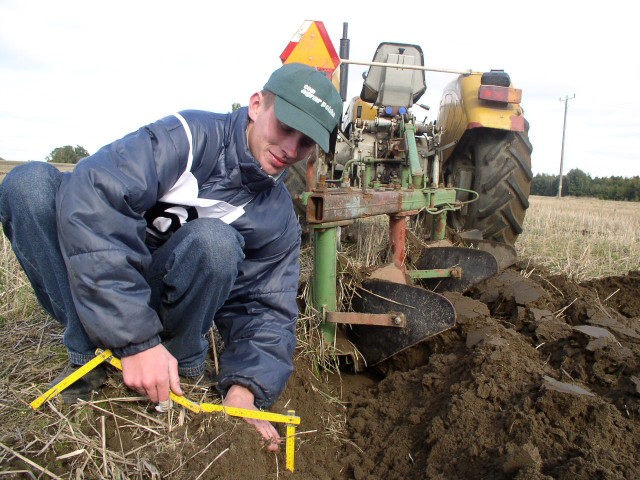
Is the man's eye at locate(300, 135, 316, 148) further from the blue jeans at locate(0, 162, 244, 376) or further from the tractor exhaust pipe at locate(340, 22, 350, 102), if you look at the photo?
the tractor exhaust pipe at locate(340, 22, 350, 102)

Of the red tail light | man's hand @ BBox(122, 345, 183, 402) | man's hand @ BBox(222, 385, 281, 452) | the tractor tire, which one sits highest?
the red tail light

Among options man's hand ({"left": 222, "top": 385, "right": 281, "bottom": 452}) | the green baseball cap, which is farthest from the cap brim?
man's hand ({"left": 222, "top": 385, "right": 281, "bottom": 452})

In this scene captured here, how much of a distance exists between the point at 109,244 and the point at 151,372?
37cm

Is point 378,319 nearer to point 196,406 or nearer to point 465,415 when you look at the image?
point 465,415

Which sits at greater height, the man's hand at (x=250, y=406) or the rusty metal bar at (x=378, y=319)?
the rusty metal bar at (x=378, y=319)

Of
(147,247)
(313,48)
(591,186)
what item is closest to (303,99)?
(147,247)

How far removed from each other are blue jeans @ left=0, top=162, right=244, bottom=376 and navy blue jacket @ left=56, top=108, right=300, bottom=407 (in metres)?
0.11

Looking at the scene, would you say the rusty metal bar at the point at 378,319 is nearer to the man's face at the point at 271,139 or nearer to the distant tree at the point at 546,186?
the man's face at the point at 271,139

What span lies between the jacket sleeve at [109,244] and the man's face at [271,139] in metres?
0.40

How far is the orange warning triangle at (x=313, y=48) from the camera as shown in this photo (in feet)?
11.7

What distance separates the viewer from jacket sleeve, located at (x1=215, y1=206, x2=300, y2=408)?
1832 mm

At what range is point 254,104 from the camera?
5.82ft

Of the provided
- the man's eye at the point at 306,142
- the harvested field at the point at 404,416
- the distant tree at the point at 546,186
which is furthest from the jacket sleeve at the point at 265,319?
the distant tree at the point at 546,186

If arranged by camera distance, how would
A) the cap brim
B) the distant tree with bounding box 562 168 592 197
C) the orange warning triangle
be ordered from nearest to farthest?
1. the cap brim
2. the orange warning triangle
3. the distant tree with bounding box 562 168 592 197
